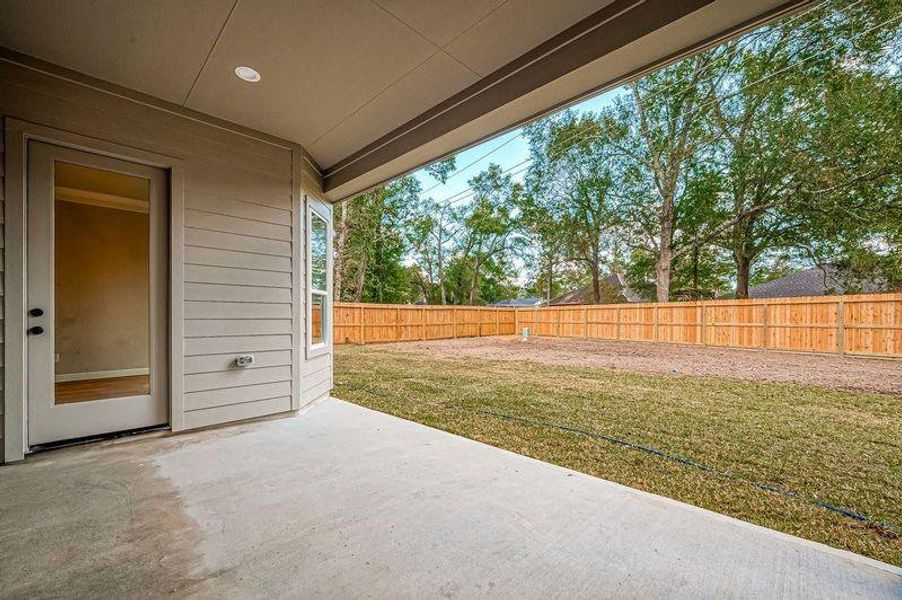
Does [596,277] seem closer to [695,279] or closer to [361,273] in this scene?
[695,279]

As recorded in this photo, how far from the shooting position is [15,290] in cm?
221

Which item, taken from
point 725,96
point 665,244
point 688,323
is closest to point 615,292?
Answer: point 665,244

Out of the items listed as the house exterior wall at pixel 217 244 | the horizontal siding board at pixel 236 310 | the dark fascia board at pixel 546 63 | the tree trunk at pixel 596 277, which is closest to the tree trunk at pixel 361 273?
the tree trunk at pixel 596 277

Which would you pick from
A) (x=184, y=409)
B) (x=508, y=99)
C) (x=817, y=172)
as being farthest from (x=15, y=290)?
(x=817, y=172)

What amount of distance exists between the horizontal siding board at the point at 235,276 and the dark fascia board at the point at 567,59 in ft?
4.94

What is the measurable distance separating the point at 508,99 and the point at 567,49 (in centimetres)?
40

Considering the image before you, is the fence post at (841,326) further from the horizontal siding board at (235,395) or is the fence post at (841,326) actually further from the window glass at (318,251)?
the horizontal siding board at (235,395)

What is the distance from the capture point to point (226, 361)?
2.92 metres

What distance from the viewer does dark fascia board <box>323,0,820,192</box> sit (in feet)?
5.19

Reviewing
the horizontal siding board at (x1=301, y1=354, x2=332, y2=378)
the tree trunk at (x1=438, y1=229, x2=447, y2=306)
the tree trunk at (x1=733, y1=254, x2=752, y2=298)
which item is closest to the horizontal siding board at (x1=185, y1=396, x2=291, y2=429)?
the horizontal siding board at (x1=301, y1=354, x2=332, y2=378)

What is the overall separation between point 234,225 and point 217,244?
21cm

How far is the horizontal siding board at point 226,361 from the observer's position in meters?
2.77

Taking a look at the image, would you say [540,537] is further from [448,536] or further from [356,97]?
[356,97]

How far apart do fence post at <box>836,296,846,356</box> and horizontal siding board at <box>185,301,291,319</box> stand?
10409 millimetres
